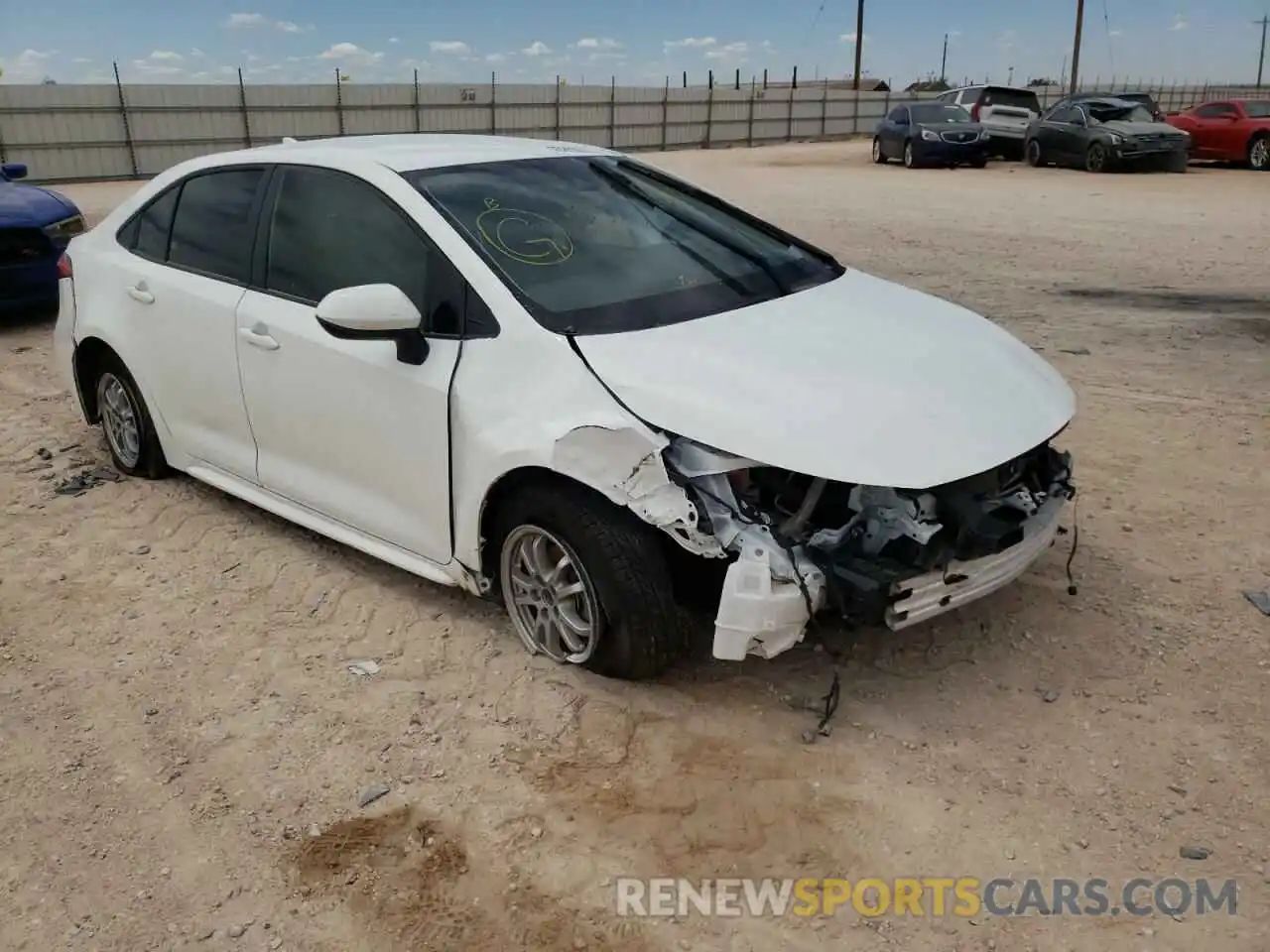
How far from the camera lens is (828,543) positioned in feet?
10.1

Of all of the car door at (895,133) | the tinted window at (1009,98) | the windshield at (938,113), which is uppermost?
the tinted window at (1009,98)

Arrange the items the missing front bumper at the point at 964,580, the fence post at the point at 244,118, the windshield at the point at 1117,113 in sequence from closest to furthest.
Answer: the missing front bumper at the point at 964,580 → the windshield at the point at 1117,113 → the fence post at the point at 244,118

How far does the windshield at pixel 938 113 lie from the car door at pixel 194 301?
2064 centimetres

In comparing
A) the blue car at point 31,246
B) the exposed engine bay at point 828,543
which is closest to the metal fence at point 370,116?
the blue car at point 31,246

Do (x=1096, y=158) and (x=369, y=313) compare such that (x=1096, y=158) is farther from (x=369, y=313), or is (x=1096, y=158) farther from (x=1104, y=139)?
(x=369, y=313)

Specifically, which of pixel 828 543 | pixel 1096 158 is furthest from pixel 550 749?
pixel 1096 158

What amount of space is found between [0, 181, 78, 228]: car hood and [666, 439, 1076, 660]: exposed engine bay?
723cm

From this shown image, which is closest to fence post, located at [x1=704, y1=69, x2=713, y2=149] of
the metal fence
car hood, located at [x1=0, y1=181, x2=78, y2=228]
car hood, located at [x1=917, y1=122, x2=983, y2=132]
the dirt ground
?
the metal fence

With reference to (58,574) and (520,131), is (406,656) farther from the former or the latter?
(520,131)

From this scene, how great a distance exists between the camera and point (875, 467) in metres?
2.91

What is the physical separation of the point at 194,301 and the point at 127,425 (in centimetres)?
110

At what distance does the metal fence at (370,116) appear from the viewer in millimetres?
22438

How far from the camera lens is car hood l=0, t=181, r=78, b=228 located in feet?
27.0

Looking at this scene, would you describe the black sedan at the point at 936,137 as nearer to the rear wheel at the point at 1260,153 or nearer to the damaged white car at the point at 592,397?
the rear wheel at the point at 1260,153
